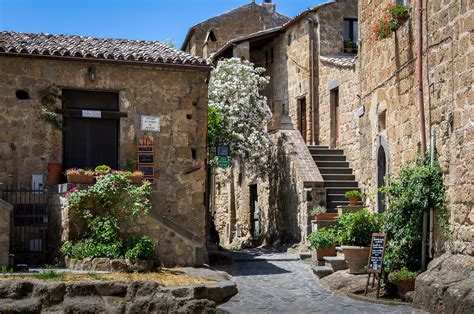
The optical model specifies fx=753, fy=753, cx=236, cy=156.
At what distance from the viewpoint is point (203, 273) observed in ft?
41.5

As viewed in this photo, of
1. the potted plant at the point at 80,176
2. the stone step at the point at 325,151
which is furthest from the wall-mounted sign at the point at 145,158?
the stone step at the point at 325,151

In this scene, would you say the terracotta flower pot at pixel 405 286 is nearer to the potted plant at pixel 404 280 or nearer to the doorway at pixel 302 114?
the potted plant at pixel 404 280

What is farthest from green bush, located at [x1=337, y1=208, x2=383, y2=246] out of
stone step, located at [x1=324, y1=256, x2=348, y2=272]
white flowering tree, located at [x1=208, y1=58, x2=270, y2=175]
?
white flowering tree, located at [x1=208, y1=58, x2=270, y2=175]

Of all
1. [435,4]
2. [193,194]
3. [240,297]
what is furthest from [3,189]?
[435,4]

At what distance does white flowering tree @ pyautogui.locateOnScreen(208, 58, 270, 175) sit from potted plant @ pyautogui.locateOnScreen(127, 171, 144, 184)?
5.39 m

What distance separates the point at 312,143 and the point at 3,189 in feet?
37.9

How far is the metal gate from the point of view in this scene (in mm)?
13641

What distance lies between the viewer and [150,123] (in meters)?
15.0

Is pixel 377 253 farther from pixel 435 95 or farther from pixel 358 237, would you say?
pixel 435 95

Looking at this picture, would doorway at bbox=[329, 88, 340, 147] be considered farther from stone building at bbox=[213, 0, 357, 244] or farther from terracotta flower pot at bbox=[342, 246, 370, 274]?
terracotta flower pot at bbox=[342, 246, 370, 274]

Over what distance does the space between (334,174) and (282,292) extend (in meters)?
7.29

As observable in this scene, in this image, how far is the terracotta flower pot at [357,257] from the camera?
12617mm

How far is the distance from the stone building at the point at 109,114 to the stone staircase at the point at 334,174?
14.0 feet

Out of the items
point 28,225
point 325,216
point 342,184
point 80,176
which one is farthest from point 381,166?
point 28,225
